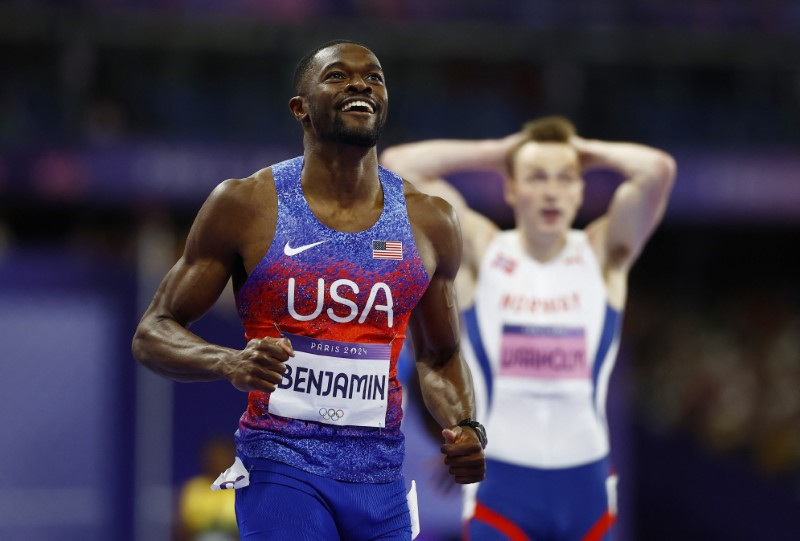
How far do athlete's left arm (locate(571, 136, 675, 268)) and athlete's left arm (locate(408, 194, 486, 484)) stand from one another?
5.82ft

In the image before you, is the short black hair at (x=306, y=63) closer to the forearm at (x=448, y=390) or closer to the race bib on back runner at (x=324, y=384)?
the race bib on back runner at (x=324, y=384)

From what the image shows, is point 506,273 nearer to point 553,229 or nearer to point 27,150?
point 553,229

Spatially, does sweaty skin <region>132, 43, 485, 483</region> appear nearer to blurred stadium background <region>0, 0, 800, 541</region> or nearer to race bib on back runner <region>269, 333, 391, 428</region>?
race bib on back runner <region>269, 333, 391, 428</region>

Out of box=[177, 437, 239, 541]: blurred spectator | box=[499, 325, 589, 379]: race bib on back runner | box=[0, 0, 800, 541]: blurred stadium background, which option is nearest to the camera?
box=[499, 325, 589, 379]: race bib on back runner

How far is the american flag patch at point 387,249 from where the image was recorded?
10.9 ft

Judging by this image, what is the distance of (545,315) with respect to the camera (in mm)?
5027

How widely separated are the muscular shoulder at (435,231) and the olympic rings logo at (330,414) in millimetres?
464

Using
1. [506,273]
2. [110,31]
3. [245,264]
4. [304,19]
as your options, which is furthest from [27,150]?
[245,264]

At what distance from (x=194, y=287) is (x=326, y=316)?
352mm

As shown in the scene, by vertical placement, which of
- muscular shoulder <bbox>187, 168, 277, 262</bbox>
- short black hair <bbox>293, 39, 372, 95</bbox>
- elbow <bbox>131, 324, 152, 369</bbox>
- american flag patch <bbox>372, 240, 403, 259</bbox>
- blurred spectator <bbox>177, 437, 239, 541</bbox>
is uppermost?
short black hair <bbox>293, 39, 372, 95</bbox>

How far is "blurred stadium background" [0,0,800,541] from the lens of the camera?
8.77m

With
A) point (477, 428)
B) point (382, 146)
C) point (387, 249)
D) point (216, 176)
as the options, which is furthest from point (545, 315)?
point (382, 146)

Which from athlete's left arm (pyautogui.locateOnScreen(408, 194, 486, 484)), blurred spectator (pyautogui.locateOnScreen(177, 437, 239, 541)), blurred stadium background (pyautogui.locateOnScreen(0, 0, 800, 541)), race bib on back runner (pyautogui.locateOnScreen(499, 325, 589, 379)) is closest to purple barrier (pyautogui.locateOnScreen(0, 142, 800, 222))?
blurred stadium background (pyautogui.locateOnScreen(0, 0, 800, 541))

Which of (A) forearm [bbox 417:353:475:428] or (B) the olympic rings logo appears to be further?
(A) forearm [bbox 417:353:475:428]
